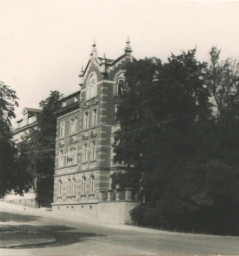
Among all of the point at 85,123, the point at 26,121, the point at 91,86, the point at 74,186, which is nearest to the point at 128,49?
the point at 91,86

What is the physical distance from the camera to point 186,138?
3331cm

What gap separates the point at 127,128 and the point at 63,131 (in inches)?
614

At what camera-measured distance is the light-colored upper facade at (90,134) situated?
43.2m

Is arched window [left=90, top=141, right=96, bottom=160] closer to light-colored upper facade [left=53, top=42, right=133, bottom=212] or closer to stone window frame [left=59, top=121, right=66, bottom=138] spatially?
light-colored upper facade [left=53, top=42, right=133, bottom=212]

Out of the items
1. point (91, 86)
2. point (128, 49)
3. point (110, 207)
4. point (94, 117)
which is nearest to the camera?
point (110, 207)

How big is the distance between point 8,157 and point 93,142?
25.1 meters

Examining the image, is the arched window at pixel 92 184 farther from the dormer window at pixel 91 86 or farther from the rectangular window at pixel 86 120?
the dormer window at pixel 91 86

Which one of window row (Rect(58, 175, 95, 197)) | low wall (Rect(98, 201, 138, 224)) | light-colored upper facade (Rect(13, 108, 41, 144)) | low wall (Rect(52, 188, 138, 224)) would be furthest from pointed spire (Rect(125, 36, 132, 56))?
light-colored upper facade (Rect(13, 108, 41, 144))

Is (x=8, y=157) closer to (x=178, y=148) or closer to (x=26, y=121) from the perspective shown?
(x=178, y=148)

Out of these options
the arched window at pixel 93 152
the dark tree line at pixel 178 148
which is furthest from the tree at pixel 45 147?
the dark tree line at pixel 178 148

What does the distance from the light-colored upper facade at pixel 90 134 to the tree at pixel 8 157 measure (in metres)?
20.6

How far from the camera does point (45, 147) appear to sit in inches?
2125

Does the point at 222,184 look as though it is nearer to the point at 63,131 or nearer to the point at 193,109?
the point at 193,109

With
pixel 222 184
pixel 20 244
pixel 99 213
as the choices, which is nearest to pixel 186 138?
pixel 222 184
